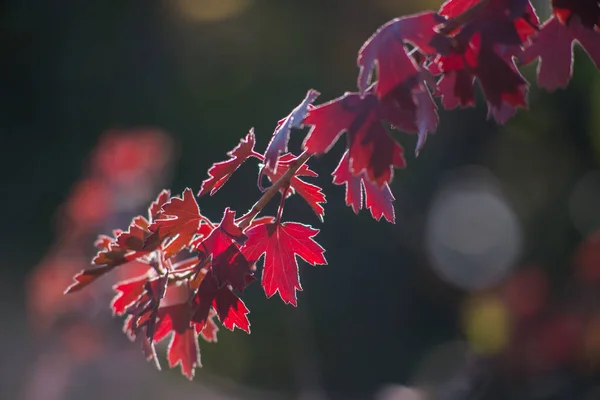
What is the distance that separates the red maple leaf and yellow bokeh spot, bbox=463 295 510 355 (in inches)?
96.8

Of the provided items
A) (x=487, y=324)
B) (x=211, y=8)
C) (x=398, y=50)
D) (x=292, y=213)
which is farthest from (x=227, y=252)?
(x=211, y=8)

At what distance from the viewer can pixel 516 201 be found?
486cm

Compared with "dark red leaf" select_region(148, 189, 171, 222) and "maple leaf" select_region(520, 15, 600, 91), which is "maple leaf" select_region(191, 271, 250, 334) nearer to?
"dark red leaf" select_region(148, 189, 171, 222)

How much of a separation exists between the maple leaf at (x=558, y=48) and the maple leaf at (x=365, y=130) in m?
0.26

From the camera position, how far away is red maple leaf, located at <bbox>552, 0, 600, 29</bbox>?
0.75 meters

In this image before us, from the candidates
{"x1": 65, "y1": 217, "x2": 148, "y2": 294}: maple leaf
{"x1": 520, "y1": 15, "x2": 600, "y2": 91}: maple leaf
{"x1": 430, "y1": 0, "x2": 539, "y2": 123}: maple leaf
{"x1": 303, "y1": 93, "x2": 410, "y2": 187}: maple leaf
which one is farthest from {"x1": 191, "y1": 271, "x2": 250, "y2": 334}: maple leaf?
{"x1": 520, "y1": 15, "x2": 600, "y2": 91}: maple leaf

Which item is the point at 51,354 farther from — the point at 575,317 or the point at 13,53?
the point at 13,53

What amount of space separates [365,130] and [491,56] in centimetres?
17

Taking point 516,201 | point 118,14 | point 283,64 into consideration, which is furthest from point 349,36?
point 118,14

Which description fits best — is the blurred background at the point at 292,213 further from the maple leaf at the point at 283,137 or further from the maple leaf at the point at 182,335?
the maple leaf at the point at 283,137

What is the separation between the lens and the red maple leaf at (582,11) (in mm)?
750

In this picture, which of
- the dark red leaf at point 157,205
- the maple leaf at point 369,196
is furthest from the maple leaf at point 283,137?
the dark red leaf at point 157,205

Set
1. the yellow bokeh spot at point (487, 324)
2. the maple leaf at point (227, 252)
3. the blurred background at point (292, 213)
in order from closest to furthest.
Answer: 1. the maple leaf at point (227, 252)
2. the blurred background at point (292, 213)
3. the yellow bokeh spot at point (487, 324)

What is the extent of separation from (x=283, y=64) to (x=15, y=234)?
3.02m
